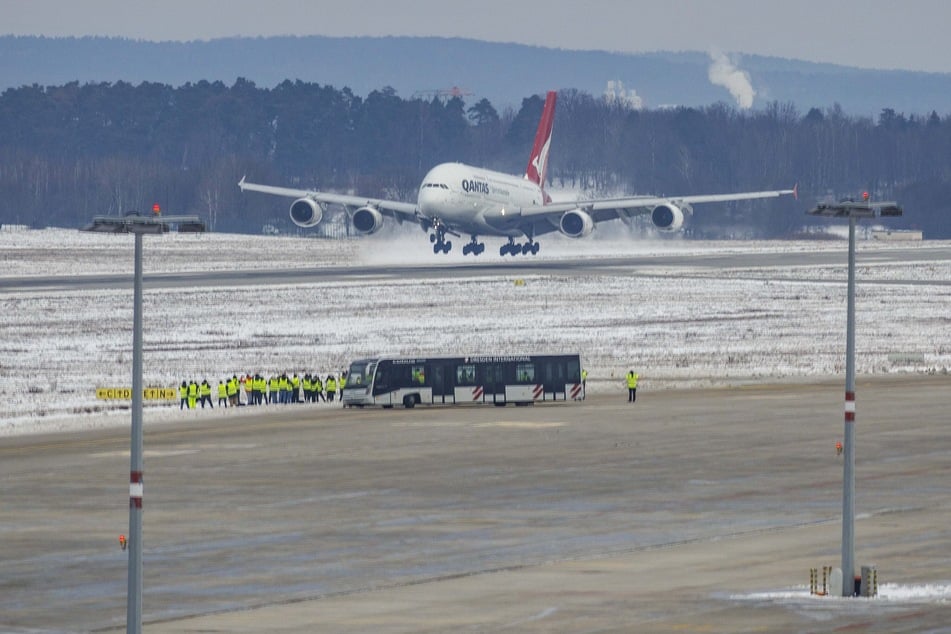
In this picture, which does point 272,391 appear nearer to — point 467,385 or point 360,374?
point 360,374

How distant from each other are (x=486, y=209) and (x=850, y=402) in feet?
361

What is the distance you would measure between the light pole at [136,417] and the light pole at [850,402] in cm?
1248

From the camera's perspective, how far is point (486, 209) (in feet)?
475

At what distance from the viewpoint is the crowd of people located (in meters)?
74.3

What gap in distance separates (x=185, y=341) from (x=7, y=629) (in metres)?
63.8

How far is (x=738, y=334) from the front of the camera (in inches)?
4070

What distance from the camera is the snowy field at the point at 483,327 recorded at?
278 ft

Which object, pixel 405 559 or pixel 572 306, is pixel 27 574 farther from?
pixel 572 306

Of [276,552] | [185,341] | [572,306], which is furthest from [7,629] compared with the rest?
[572,306]

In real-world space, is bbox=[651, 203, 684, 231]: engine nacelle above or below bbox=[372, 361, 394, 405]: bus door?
above

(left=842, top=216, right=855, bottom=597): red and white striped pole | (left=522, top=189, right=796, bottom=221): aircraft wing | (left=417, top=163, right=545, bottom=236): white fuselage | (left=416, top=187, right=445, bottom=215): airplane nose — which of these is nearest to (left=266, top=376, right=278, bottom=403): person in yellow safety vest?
(left=842, top=216, right=855, bottom=597): red and white striped pole

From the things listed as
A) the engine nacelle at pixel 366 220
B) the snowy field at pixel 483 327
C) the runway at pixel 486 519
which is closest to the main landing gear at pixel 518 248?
the engine nacelle at pixel 366 220

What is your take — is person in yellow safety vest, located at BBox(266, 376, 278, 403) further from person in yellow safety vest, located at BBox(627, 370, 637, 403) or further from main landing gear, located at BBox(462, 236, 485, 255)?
main landing gear, located at BBox(462, 236, 485, 255)

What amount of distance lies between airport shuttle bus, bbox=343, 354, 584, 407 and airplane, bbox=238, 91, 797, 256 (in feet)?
211
